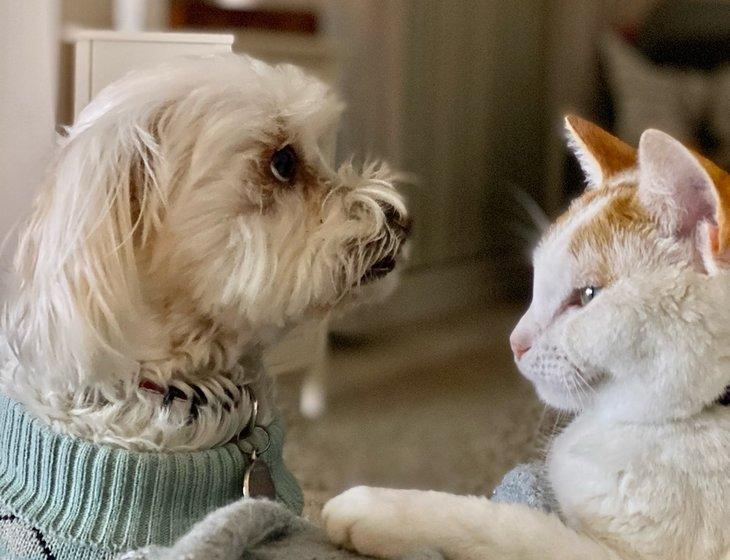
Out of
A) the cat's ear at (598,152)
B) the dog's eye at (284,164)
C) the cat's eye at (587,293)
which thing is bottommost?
the cat's eye at (587,293)

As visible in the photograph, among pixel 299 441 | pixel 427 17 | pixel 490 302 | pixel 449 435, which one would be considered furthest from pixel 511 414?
pixel 427 17

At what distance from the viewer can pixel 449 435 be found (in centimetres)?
135

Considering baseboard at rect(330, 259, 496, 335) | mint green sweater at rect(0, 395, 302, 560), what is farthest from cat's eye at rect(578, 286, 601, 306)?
baseboard at rect(330, 259, 496, 335)

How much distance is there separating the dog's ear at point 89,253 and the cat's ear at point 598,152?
15.8 inches

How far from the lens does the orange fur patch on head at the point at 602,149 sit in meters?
0.77

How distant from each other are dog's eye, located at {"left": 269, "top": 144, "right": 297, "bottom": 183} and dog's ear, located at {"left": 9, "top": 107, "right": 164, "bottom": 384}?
0.39ft

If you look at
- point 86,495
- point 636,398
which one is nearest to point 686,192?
point 636,398

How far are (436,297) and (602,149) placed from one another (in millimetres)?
491

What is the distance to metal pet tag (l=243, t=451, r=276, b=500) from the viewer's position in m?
0.80

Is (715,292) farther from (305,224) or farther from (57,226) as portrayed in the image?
(57,226)

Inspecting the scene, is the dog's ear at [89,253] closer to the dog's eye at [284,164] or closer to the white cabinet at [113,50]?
the dog's eye at [284,164]

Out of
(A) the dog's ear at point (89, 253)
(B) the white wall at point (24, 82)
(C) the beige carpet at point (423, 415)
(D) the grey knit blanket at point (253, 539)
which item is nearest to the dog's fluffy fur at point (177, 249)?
(A) the dog's ear at point (89, 253)

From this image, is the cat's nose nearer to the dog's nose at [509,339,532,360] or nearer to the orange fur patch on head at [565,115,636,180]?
the dog's nose at [509,339,532,360]

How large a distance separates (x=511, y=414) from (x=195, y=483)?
69 cm
